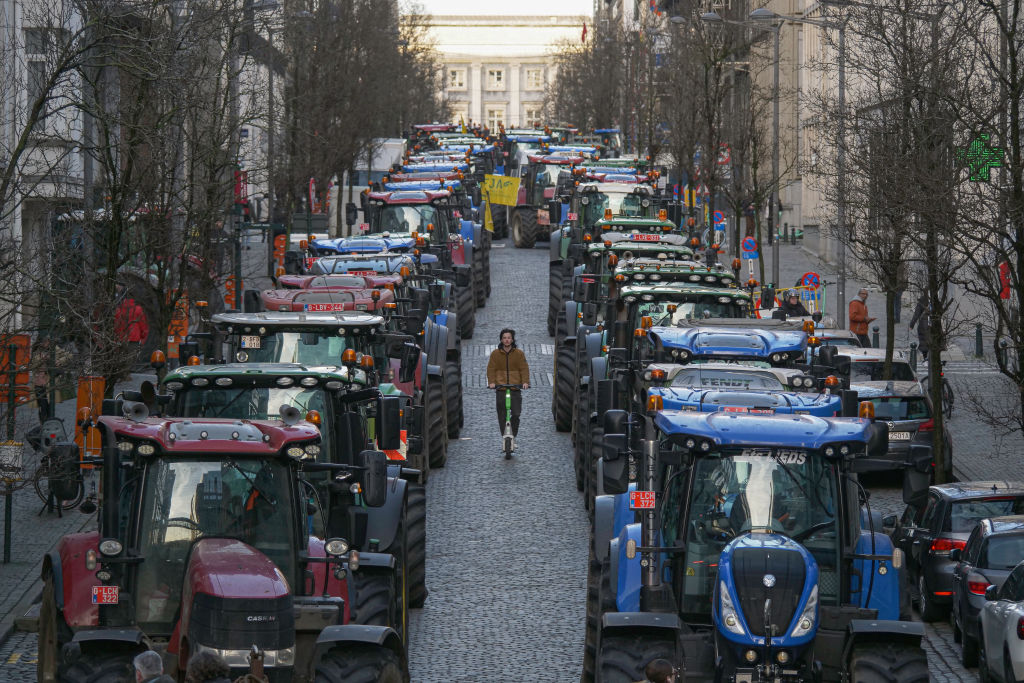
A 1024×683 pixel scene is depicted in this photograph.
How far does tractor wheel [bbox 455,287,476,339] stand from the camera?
36.4m

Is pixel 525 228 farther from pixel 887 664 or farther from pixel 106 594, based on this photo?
pixel 887 664

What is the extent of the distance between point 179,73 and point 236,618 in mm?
12492

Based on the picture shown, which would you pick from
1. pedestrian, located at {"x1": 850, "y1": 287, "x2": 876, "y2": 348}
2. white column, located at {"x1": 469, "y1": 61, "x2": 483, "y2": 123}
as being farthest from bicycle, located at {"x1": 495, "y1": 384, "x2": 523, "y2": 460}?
white column, located at {"x1": 469, "y1": 61, "x2": 483, "y2": 123}

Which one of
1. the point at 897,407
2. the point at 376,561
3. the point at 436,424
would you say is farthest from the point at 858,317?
the point at 376,561

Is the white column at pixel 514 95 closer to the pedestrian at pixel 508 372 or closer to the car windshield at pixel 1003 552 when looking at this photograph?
the pedestrian at pixel 508 372

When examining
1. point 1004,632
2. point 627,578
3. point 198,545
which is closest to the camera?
point 198,545

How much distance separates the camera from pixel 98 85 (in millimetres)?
20656

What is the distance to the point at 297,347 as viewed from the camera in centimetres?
→ 1880

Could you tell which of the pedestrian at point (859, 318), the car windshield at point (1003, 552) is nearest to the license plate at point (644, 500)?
the car windshield at point (1003, 552)

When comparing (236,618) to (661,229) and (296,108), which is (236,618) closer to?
(661,229)

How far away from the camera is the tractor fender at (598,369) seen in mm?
22188

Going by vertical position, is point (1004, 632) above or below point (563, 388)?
below

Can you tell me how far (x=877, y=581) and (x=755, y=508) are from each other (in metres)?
1.12

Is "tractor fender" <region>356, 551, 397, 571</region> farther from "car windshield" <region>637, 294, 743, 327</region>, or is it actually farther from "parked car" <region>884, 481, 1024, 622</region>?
"car windshield" <region>637, 294, 743, 327</region>
